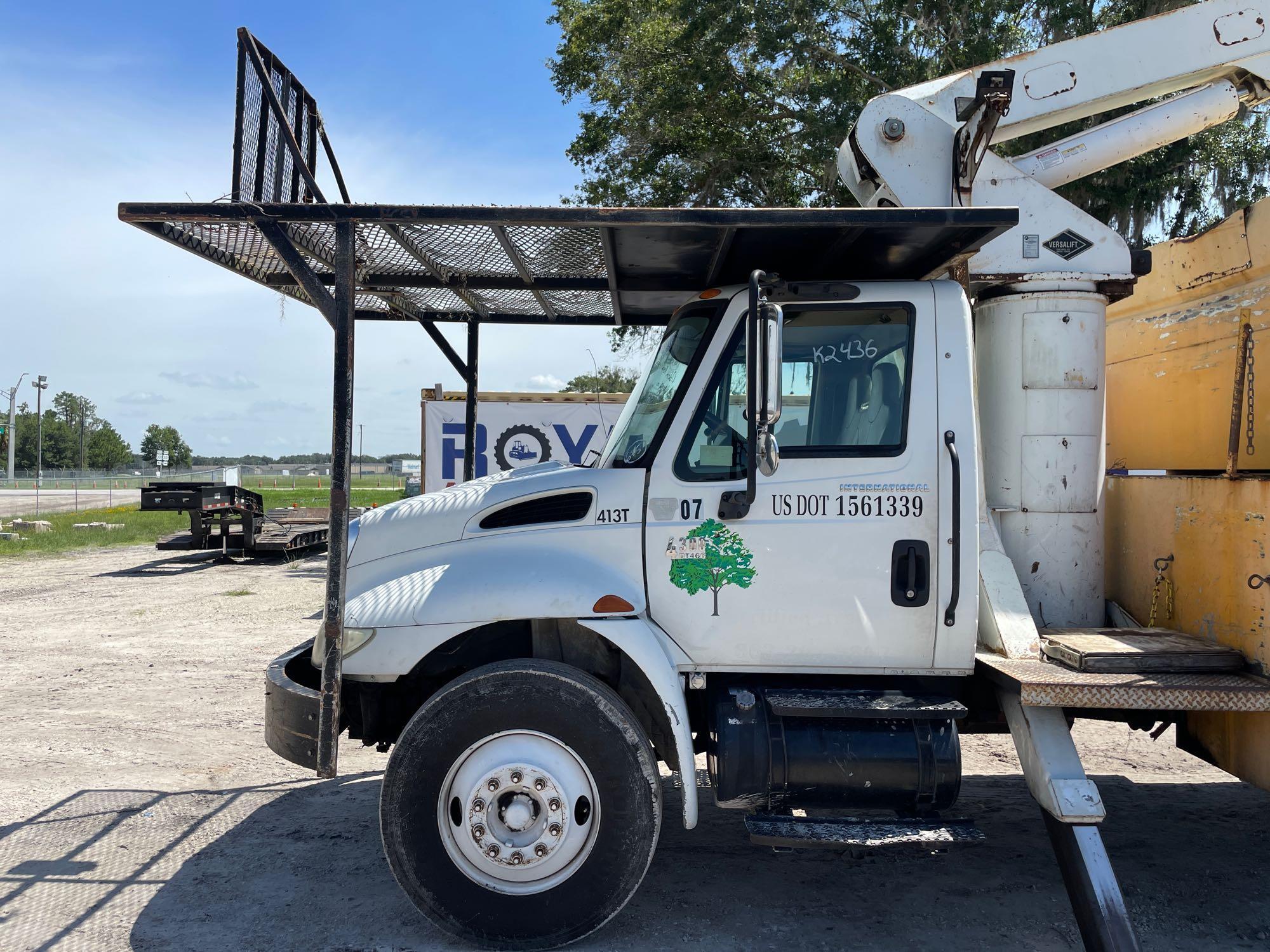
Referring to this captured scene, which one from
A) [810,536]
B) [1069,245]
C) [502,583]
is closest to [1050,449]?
[1069,245]

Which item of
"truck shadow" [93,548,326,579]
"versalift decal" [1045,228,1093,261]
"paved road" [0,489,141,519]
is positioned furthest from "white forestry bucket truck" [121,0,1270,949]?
"paved road" [0,489,141,519]

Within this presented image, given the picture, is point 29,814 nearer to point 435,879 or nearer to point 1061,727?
point 435,879

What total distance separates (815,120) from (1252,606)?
1062 centimetres

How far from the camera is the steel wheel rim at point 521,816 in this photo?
3.54m

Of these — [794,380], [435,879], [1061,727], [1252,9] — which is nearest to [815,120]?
[1252,9]

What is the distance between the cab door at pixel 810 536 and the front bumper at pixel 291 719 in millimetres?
1480

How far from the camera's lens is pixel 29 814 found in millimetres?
4895

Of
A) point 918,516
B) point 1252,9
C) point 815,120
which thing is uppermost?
point 815,120

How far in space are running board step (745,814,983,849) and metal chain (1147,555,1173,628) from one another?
A: 1423 mm

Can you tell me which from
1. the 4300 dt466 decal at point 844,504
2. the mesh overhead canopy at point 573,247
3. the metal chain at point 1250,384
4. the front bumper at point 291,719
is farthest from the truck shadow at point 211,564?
the metal chain at point 1250,384

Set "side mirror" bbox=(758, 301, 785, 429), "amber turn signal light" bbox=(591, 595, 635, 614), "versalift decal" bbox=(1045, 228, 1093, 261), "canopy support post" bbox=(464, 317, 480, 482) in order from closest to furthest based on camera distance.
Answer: "side mirror" bbox=(758, 301, 785, 429) < "amber turn signal light" bbox=(591, 595, 635, 614) < "versalift decal" bbox=(1045, 228, 1093, 261) < "canopy support post" bbox=(464, 317, 480, 482)

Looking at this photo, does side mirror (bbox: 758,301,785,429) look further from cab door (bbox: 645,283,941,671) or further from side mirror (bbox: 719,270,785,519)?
cab door (bbox: 645,283,941,671)

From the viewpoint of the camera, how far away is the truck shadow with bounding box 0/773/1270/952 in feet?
12.2

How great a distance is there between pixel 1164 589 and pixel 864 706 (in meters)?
1.62
